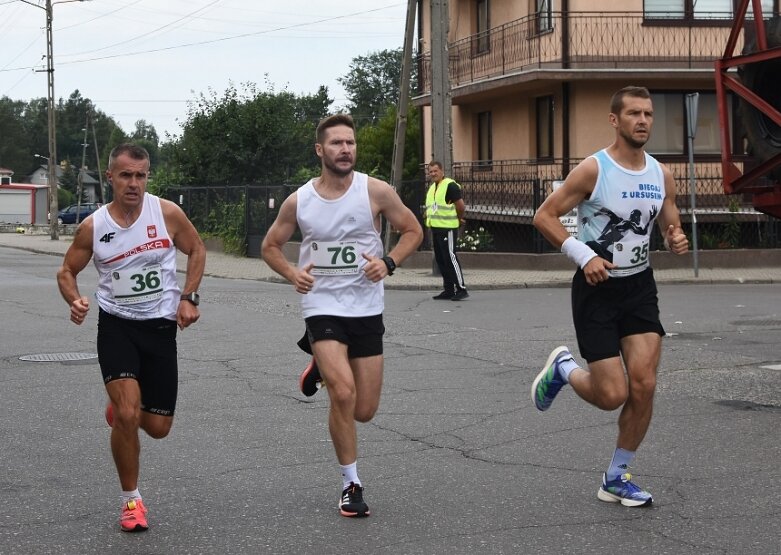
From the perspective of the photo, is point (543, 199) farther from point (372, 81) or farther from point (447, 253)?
point (372, 81)

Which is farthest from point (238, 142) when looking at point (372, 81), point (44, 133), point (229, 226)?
point (44, 133)

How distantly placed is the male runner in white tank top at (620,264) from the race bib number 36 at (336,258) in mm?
918

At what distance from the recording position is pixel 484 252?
26375 millimetres

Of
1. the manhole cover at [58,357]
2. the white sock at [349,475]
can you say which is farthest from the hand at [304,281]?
the manhole cover at [58,357]

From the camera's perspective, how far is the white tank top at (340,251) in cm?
632

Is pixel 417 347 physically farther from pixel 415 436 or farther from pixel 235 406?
pixel 415 436

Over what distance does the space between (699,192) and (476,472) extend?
22.9 m

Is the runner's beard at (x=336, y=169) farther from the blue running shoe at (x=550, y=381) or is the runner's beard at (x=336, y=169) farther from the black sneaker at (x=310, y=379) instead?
the blue running shoe at (x=550, y=381)

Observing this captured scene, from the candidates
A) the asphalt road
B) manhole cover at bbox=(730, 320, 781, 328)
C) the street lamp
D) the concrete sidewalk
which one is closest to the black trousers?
the concrete sidewalk

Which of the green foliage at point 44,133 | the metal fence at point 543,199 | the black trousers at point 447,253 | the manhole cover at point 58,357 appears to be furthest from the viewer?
the green foliage at point 44,133

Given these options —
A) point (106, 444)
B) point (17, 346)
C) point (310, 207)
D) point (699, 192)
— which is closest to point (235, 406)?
point (106, 444)

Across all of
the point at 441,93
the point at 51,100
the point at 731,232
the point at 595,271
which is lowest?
the point at 595,271

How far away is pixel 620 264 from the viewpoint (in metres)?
6.25

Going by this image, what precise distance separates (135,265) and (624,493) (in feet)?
8.26
